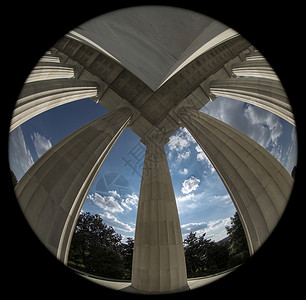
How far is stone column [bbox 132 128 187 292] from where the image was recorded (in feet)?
31.7

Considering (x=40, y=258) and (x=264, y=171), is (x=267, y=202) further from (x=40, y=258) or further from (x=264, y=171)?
(x=40, y=258)

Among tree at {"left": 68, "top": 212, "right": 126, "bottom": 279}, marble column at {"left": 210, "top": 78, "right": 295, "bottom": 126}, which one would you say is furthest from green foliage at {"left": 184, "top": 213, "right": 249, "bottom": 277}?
marble column at {"left": 210, "top": 78, "right": 295, "bottom": 126}

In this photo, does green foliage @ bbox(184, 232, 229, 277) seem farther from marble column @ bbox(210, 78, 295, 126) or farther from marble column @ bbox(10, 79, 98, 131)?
marble column @ bbox(10, 79, 98, 131)

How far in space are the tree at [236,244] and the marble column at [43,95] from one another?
2587 centimetres

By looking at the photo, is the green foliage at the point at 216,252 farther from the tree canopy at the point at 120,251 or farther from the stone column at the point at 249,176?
the stone column at the point at 249,176

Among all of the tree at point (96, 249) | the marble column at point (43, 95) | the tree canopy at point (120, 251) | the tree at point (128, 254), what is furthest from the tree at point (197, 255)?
the marble column at point (43, 95)

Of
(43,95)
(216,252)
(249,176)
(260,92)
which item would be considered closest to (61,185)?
(43,95)

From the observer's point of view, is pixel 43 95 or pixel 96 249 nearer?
pixel 43 95

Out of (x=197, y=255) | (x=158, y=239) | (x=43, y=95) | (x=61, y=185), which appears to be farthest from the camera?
(x=197, y=255)

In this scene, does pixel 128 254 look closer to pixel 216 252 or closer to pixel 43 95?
pixel 216 252

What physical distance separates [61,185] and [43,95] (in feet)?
18.8

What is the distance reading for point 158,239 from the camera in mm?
10664

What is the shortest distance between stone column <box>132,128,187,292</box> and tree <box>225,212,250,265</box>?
1529 centimetres

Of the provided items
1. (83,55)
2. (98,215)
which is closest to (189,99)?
(83,55)
